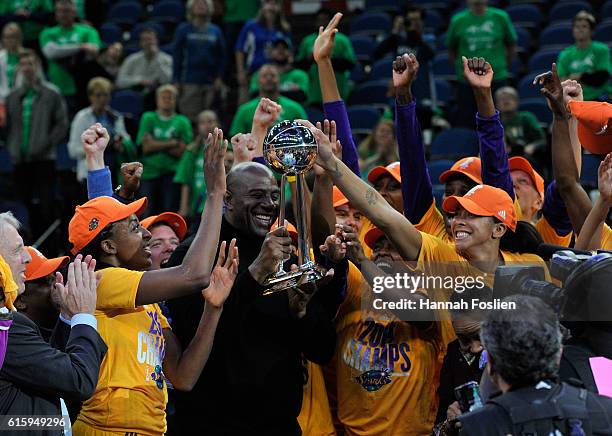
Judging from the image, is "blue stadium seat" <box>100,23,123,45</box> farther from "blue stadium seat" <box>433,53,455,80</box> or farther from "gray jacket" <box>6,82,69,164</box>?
"blue stadium seat" <box>433,53,455,80</box>

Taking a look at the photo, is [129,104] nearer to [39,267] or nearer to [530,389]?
[39,267]

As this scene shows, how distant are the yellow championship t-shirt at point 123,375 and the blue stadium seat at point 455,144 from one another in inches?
220

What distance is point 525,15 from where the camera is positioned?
41.1 feet

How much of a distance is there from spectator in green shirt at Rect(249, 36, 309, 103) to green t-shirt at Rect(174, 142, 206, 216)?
122 cm

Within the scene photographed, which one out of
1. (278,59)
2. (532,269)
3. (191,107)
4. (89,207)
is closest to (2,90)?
(191,107)

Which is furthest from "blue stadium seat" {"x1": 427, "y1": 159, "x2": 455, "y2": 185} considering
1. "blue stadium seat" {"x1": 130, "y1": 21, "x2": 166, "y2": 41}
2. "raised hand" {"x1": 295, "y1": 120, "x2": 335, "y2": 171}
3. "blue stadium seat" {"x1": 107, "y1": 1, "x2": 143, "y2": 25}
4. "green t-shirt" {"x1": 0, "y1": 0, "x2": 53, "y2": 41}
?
"blue stadium seat" {"x1": 107, "y1": 1, "x2": 143, "y2": 25}

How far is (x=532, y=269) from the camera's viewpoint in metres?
4.09

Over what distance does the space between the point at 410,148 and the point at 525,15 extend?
853 centimetres

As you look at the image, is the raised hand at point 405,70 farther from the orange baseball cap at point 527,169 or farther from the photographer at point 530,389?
the photographer at point 530,389

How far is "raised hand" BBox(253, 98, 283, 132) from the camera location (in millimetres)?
4836

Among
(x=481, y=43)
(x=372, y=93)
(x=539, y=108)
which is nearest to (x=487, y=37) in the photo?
(x=481, y=43)

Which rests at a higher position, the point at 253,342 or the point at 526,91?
the point at 526,91

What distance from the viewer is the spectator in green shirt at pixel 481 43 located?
989cm

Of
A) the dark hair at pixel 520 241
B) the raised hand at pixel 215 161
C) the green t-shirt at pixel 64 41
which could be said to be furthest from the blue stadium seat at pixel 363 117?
the raised hand at pixel 215 161
